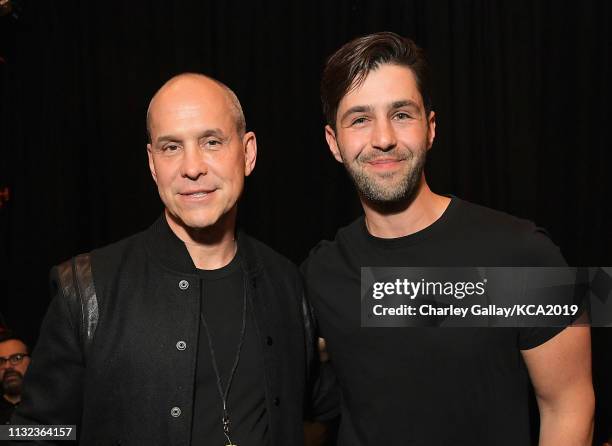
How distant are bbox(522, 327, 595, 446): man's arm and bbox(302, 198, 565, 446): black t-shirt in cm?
4

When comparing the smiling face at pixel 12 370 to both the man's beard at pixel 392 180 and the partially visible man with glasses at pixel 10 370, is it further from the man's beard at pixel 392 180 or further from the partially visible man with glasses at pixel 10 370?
the man's beard at pixel 392 180

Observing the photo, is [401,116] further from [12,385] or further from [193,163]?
[12,385]

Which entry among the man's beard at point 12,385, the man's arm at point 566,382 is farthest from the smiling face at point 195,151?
the man's beard at point 12,385

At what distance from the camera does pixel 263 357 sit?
1.93 m

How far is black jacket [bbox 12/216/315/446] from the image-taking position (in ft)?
5.86

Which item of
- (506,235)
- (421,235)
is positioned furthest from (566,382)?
(421,235)

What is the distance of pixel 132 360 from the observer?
1810mm

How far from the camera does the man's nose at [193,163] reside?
1.85 meters

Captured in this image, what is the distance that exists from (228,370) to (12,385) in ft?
7.05

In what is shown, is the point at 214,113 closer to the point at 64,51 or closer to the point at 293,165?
the point at 293,165

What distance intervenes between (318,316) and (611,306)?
1.04 metres

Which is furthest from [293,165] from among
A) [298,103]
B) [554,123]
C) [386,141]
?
[386,141]

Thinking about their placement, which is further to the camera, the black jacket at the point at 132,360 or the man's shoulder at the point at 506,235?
the man's shoulder at the point at 506,235

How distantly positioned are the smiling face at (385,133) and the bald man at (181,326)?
36cm
